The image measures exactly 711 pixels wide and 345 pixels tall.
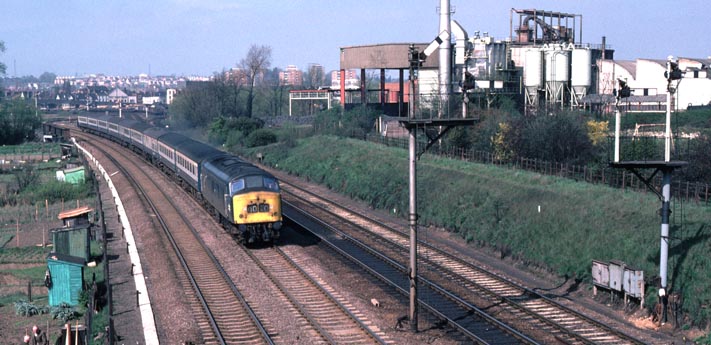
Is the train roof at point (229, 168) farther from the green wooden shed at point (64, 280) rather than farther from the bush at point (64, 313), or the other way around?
the bush at point (64, 313)

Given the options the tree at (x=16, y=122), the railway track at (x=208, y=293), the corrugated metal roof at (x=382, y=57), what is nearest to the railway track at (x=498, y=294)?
the railway track at (x=208, y=293)

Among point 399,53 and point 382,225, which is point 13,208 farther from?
point 399,53

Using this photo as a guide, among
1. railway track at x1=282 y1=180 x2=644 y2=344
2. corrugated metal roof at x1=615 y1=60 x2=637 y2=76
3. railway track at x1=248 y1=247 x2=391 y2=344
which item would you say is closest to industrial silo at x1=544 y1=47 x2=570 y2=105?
corrugated metal roof at x1=615 y1=60 x2=637 y2=76

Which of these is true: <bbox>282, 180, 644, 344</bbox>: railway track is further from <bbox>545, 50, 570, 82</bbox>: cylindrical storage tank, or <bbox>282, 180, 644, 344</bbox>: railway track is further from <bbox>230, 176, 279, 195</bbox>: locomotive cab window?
<bbox>545, 50, 570, 82</bbox>: cylindrical storage tank

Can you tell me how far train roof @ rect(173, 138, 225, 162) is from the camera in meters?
34.0

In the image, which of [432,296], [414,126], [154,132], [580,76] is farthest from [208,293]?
Result: [580,76]

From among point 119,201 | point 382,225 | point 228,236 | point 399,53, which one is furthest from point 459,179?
point 399,53

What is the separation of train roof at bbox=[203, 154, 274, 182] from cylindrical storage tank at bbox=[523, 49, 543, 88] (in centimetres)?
3316

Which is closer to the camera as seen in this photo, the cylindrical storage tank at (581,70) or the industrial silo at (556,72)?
the cylindrical storage tank at (581,70)

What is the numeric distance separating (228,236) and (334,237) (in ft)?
13.3

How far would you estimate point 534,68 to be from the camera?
58.2 metres

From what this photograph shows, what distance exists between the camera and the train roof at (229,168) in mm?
26141

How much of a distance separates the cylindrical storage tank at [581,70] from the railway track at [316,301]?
1459 inches

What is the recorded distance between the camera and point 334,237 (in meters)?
28.4
